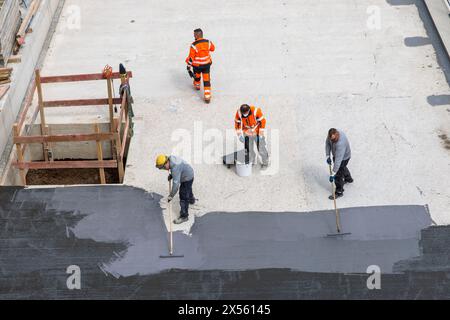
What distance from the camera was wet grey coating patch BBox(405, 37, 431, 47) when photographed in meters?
19.2

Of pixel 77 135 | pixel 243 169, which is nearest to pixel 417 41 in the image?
pixel 243 169

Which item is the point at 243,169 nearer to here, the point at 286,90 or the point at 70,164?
the point at 286,90

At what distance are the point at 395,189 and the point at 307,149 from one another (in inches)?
79.8

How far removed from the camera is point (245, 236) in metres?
14.4

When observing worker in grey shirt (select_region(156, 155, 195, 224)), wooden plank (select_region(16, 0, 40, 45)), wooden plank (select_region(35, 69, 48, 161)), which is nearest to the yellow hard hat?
worker in grey shirt (select_region(156, 155, 195, 224))

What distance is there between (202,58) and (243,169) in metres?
2.85

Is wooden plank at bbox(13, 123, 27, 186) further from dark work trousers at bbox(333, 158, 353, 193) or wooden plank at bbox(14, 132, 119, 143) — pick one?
dark work trousers at bbox(333, 158, 353, 193)

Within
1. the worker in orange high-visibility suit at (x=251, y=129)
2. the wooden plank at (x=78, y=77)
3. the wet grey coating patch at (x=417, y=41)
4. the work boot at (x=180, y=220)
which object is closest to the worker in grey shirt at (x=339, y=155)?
the worker in orange high-visibility suit at (x=251, y=129)

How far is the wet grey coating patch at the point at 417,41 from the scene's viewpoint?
63.0ft

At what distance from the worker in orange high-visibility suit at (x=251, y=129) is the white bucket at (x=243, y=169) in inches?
4.1

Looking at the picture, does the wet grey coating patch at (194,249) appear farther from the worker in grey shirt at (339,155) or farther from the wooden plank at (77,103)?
the wooden plank at (77,103)
